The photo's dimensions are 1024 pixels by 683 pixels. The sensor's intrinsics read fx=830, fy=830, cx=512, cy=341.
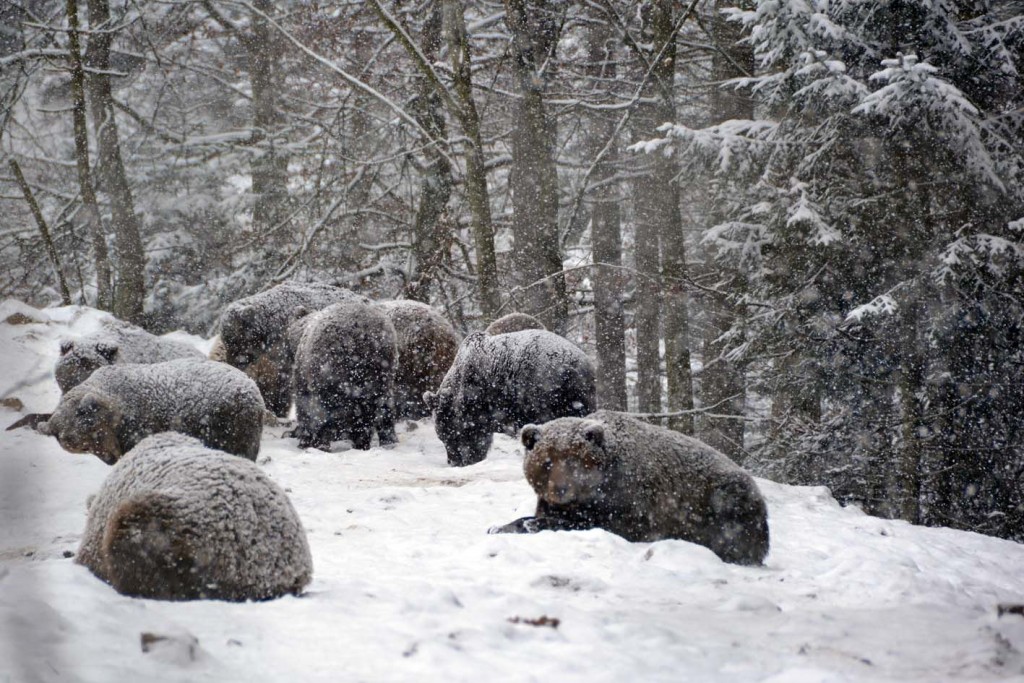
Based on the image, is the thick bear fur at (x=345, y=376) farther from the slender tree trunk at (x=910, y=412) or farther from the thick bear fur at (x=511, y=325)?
the slender tree trunk at (x=910, y=412)

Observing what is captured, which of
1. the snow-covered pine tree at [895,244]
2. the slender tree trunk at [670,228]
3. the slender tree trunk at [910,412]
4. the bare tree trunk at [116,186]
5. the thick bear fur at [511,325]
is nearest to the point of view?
the thick bear fur at [511,325]

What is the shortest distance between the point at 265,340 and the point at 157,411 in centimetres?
292

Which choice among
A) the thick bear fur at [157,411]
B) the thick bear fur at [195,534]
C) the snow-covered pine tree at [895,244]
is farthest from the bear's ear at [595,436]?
the snow-covered pine tree at [895,244]

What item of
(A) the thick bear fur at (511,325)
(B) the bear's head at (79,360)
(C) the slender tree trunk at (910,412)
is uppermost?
(A) the thick bear fur at (511,325)

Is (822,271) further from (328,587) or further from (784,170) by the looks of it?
(328,587)

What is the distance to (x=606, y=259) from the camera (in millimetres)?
16203

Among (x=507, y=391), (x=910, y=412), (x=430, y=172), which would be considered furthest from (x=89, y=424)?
(x=430, y=172)

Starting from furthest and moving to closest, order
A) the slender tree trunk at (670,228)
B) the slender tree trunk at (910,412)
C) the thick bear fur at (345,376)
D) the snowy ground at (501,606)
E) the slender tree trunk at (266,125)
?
the slender tree trunk at (266,125), the slender tree trunk at (670,228), the slender tree trunk at (910,412), the thick bear fur at (345,376), the snowy ground at (501,606)

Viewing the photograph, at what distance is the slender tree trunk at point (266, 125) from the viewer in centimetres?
1494

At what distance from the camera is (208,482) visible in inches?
121

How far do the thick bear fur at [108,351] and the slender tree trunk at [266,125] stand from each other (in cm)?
646

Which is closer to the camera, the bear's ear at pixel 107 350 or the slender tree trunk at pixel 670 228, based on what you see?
the bear's ear at pixel 107 350

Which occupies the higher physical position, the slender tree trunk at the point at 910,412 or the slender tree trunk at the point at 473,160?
the slender tree trunk at the point at 473,160

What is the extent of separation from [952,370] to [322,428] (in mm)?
6836
